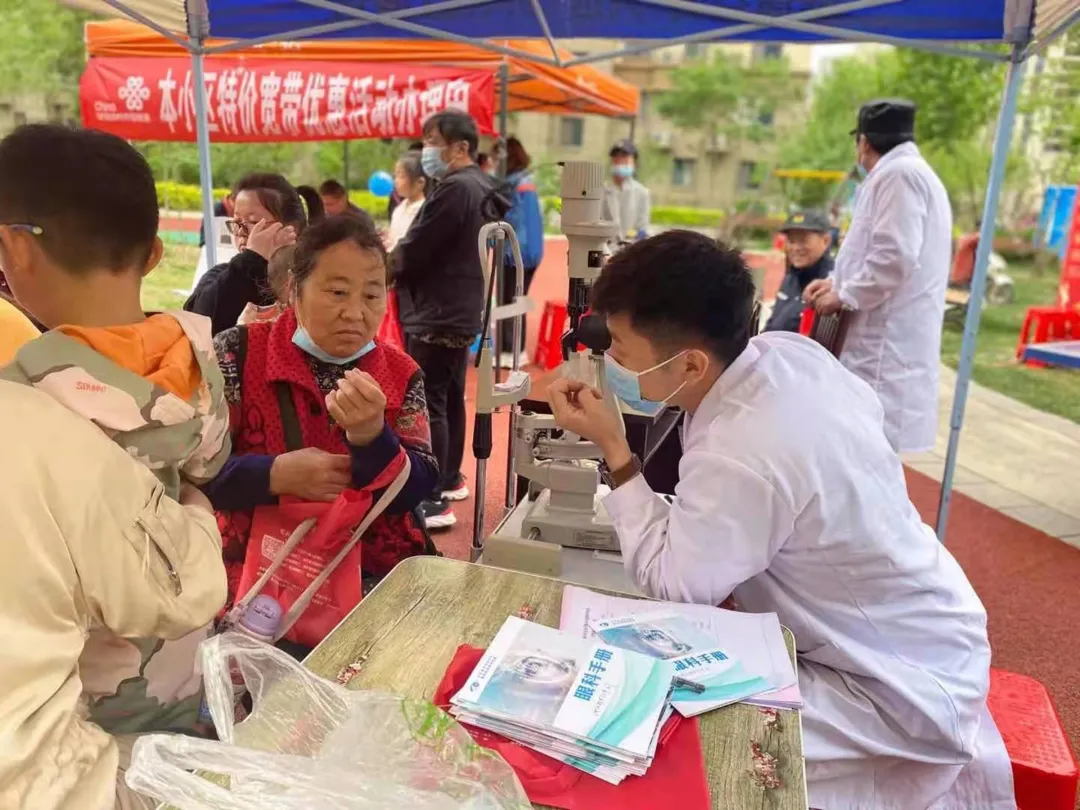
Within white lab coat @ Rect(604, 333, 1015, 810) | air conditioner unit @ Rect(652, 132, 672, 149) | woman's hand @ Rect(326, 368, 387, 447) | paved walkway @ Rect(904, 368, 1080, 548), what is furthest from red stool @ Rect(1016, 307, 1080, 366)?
air conditioner unit @ Rect(652, 132, 672, 149)

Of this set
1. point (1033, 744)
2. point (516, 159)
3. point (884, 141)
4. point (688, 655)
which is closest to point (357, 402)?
point (688, 655)

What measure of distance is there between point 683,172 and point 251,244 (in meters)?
29.2

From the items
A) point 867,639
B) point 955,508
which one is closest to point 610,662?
point 867,639

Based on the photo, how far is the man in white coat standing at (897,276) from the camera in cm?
299

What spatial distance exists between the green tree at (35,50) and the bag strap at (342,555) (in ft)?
43.5

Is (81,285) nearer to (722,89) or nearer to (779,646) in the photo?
(779,646)

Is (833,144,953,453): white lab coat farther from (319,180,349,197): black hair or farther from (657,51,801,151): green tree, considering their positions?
(657,51,801,151): green tree

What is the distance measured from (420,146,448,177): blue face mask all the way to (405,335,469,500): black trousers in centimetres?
76

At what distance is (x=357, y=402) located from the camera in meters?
1.38

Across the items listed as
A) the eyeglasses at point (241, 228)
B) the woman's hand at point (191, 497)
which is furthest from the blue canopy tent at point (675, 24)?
the woman's hand at point (191, 497)

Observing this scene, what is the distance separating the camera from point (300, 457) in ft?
4.83

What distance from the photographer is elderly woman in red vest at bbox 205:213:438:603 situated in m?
1.58

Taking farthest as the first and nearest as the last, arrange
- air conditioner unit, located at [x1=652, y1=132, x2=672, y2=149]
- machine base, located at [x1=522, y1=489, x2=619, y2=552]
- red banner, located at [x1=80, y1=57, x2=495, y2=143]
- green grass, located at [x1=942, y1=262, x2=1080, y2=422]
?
air conditioner unit, located at [x1=652, y1=132, x2=672, y2=149] → green grass, located at [x1=942, y1=262, x2=1080, y2=422] → red banner, located at [x1=80, y1=57, x2=495, y2=143] → machine base, located at [x1=522, y1=489, x2=619, y2=552]

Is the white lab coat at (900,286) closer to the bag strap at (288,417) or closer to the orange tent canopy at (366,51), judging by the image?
the bag strap at (288,417)
